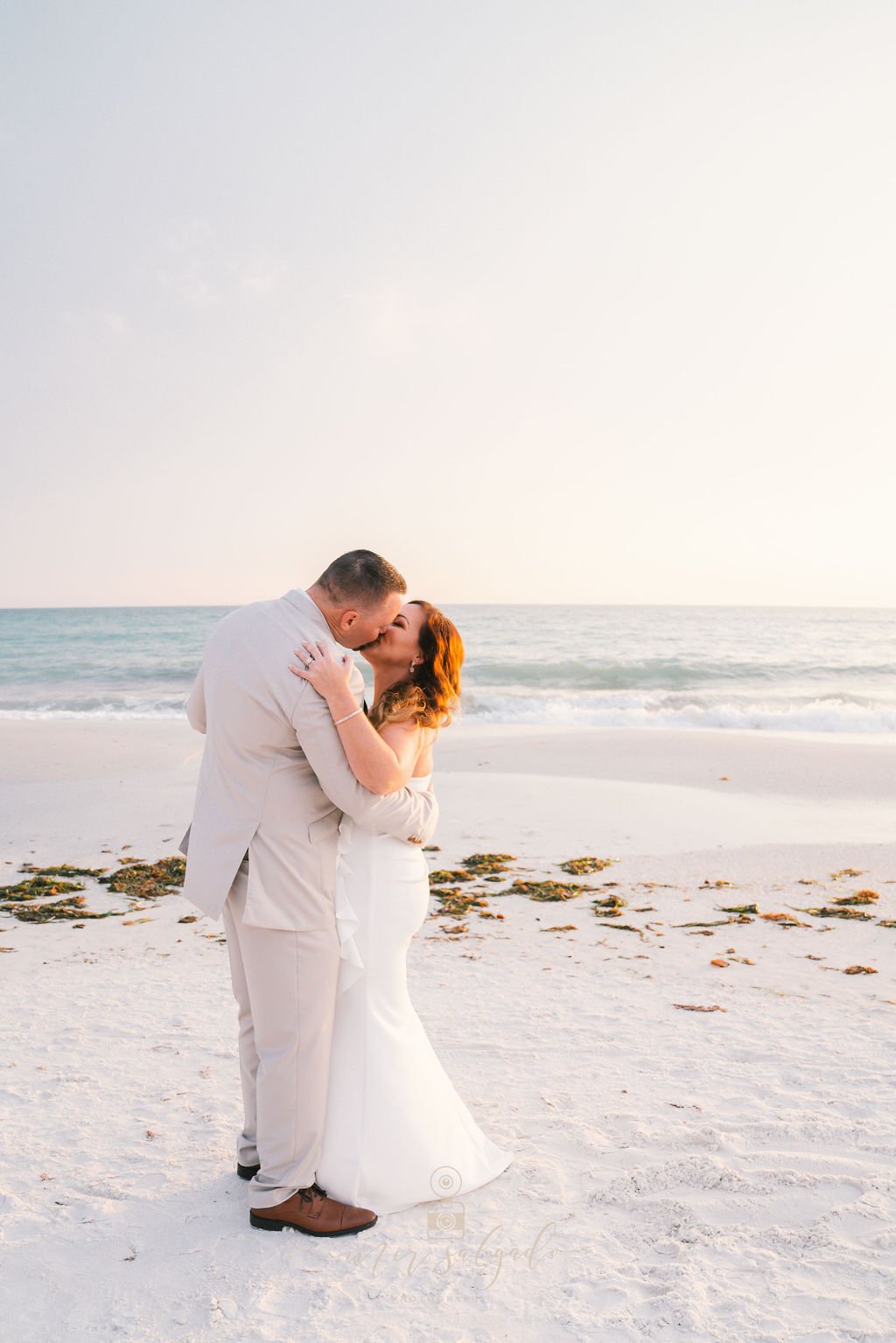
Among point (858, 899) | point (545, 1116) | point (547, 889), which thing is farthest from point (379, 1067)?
point (858, 899)

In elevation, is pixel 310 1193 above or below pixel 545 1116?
above

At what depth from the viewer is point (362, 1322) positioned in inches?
98.5

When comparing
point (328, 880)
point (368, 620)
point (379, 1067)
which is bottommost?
point (379, 1067)

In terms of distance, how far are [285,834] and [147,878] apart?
183 inches

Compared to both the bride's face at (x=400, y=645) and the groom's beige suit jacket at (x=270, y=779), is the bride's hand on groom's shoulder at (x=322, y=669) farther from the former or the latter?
the bride's face at (x=400, y=645)

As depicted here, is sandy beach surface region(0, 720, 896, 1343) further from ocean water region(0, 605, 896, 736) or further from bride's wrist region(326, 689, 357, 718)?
ocean water region(0, 605, 896, 736)

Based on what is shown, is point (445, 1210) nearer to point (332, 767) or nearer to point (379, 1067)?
point (379, 1067)

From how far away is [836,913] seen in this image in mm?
6184

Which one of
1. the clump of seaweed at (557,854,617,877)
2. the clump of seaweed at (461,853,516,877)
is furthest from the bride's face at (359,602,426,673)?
the clump of seaweed at (557,854,617,877)

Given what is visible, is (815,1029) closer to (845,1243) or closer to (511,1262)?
(845,1243)

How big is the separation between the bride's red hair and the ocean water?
15520mm

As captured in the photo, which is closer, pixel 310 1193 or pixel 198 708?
pixel 310 1193

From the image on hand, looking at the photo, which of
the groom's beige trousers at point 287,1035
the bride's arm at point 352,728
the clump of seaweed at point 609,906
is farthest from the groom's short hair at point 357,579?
the clump of seaweed at point 609,906

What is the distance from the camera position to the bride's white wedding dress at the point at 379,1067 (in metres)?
2.98
